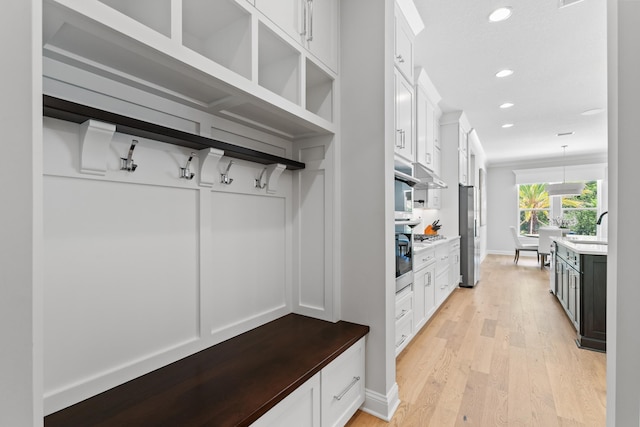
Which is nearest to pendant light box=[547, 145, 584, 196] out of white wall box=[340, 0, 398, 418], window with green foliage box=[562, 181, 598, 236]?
window with green foliage box=[562, 181, 598, 236]

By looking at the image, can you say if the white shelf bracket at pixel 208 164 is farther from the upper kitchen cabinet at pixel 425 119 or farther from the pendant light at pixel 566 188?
the pendant light at pixel 566 188

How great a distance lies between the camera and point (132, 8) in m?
1.09

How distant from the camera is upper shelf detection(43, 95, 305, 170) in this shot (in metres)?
0.93

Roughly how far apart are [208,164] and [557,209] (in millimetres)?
9927

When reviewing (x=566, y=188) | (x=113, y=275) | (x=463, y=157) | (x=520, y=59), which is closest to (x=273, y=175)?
(x=113, y=275)

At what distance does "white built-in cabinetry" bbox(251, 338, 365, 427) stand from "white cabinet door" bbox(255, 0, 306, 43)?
64.0 inches

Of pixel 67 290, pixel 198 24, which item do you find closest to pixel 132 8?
pixel 198 24

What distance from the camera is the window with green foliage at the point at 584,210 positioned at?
312 inches

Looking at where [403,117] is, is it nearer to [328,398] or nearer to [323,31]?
[323,31]

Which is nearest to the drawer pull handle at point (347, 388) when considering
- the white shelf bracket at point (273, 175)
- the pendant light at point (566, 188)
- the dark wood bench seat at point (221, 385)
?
the dark wood bench seat at point (221, 385)

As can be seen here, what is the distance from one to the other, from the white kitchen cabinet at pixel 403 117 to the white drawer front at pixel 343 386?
1491mm
